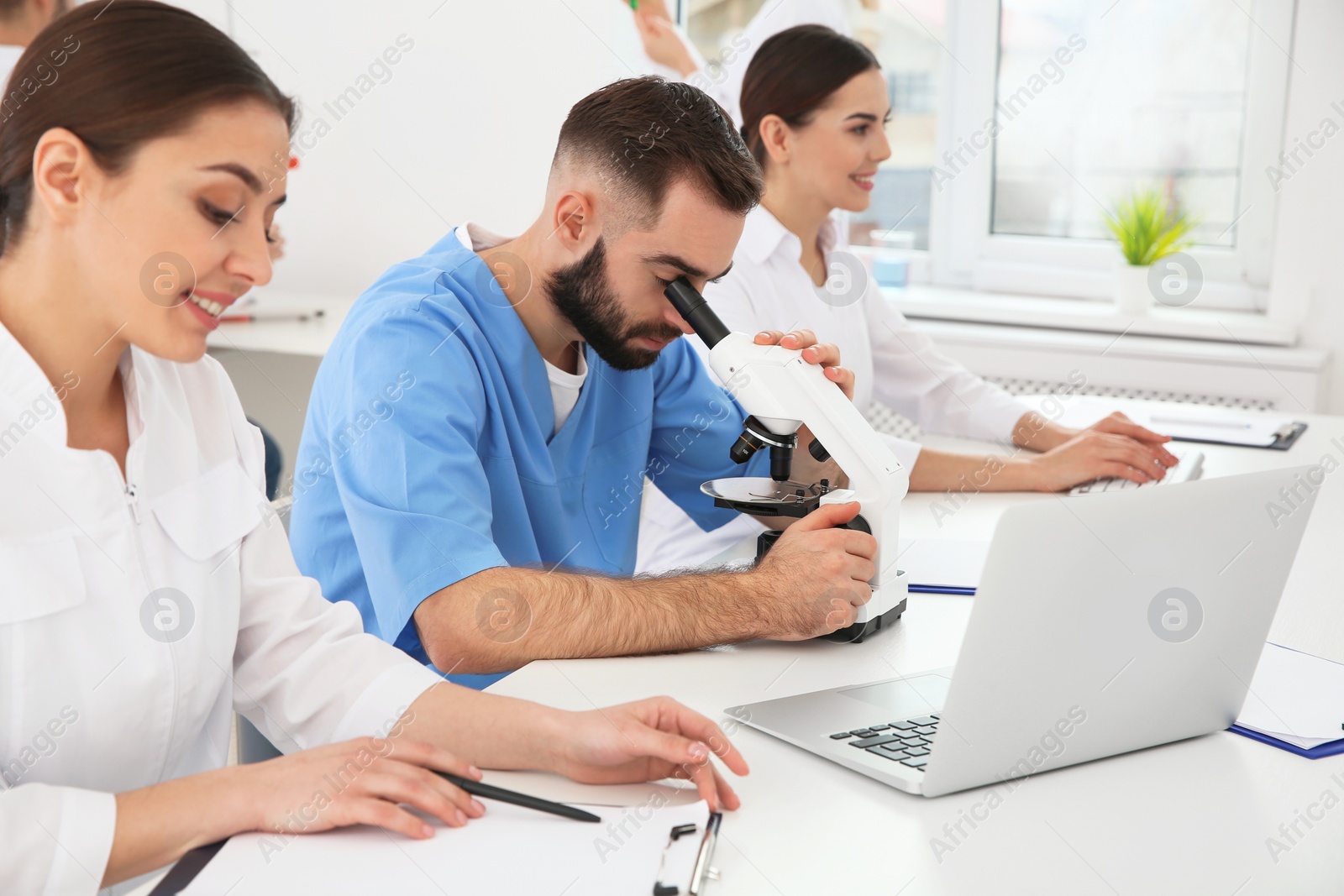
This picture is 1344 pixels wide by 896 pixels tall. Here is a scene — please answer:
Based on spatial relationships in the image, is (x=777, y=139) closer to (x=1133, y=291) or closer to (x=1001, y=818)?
(x=1133, y=291)

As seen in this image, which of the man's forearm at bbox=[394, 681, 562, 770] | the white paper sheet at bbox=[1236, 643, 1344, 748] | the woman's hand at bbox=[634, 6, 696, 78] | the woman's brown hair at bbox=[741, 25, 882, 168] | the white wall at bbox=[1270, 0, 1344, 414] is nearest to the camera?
the man's forearm at bbox=[394, 681, 562, 770]

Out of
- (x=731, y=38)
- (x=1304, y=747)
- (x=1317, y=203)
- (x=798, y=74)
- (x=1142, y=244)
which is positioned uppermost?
(x=731, y=38)

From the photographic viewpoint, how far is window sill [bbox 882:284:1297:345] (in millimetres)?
3240

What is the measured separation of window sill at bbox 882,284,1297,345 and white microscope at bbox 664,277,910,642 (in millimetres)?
2164

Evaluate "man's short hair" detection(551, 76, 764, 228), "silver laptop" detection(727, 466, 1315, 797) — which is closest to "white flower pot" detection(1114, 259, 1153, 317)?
"man's short hair" detection(551, 76, 764, 228)

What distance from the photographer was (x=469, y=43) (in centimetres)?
377

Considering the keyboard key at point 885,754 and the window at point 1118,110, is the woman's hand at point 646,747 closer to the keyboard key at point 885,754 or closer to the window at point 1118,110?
the keyboard key at point 885,754

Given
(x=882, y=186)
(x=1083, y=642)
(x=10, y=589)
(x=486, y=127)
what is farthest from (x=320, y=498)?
(x=882, y=186)

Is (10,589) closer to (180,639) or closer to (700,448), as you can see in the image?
(180,639)

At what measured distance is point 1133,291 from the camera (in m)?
3.41

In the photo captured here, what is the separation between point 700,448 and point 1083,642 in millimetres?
1003

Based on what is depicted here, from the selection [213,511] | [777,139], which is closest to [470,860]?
[213,511]

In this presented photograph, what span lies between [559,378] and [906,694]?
0.72 m

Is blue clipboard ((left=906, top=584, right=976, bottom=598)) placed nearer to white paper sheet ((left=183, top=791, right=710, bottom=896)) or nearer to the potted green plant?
white paper sheet ((left=183, top=791, right=710, bottom=896))
